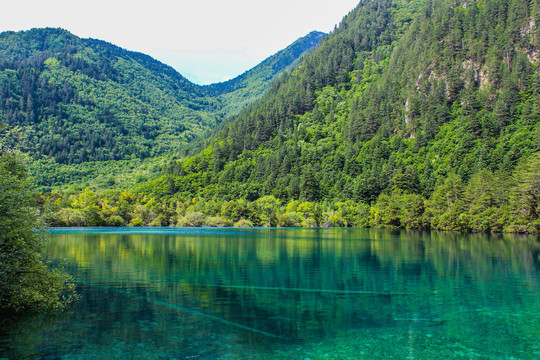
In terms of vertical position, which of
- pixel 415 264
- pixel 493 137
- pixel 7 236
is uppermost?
pixel 493 137

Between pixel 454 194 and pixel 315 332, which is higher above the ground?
pixel 454 194

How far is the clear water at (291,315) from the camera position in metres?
17.0

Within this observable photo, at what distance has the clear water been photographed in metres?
17.0

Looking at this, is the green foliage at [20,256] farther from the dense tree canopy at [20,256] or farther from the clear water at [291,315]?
the clear water at [291,315]

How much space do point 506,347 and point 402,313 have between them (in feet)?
19.4

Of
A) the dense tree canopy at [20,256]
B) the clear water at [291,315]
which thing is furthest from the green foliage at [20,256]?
the clear water at [291,315]

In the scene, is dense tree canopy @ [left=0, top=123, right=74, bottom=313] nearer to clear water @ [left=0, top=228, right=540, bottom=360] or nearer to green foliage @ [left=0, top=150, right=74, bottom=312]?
green foliage @ [left=0, top=150, right=74, bottom=312]

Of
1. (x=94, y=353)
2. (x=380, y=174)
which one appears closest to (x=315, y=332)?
(x=94, y=353)

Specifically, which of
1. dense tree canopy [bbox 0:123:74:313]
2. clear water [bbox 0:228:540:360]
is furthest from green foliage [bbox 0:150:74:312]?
clear water [bbox 0:228:540:360]

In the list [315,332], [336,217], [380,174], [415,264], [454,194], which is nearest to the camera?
[315,332]

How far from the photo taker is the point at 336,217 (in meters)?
171

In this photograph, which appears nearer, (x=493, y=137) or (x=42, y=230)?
(x=42, y=230)

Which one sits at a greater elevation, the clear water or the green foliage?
the green foliage

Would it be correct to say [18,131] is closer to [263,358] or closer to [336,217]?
[263,358]
